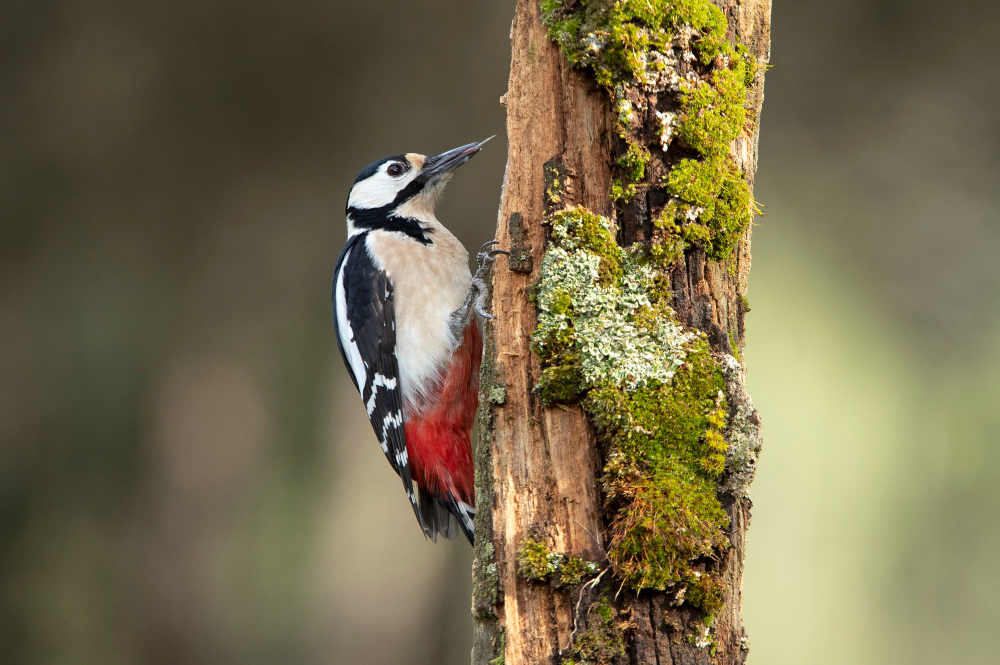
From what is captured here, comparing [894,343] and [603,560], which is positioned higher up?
[894,343]

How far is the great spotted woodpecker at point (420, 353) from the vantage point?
2795mm

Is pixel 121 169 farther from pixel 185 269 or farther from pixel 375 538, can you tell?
pixel 375 538

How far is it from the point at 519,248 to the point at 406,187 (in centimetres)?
156

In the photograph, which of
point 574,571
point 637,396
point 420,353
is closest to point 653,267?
point 637,396

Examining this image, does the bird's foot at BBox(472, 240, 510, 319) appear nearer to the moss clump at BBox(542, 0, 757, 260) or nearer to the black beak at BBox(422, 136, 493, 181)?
the moss clump at BBox(542, 0, 757, 260)

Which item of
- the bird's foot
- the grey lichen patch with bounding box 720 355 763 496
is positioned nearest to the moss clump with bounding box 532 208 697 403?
the grey lichen patch with bounding box 720 355 763 496

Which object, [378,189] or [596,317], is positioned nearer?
[596,317]

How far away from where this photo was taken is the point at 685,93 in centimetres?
166

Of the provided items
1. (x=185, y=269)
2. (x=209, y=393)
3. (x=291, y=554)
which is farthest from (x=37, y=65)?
(x=291, y=554)

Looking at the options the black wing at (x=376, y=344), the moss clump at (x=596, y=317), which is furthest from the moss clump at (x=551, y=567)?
the black wing at (x=376, y=344)

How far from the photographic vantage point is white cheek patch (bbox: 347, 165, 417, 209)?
324cm

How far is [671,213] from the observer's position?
5.37ft

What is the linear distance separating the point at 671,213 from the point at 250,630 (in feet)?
12.6

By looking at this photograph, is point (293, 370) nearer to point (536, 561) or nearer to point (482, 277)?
point (482, 277)
